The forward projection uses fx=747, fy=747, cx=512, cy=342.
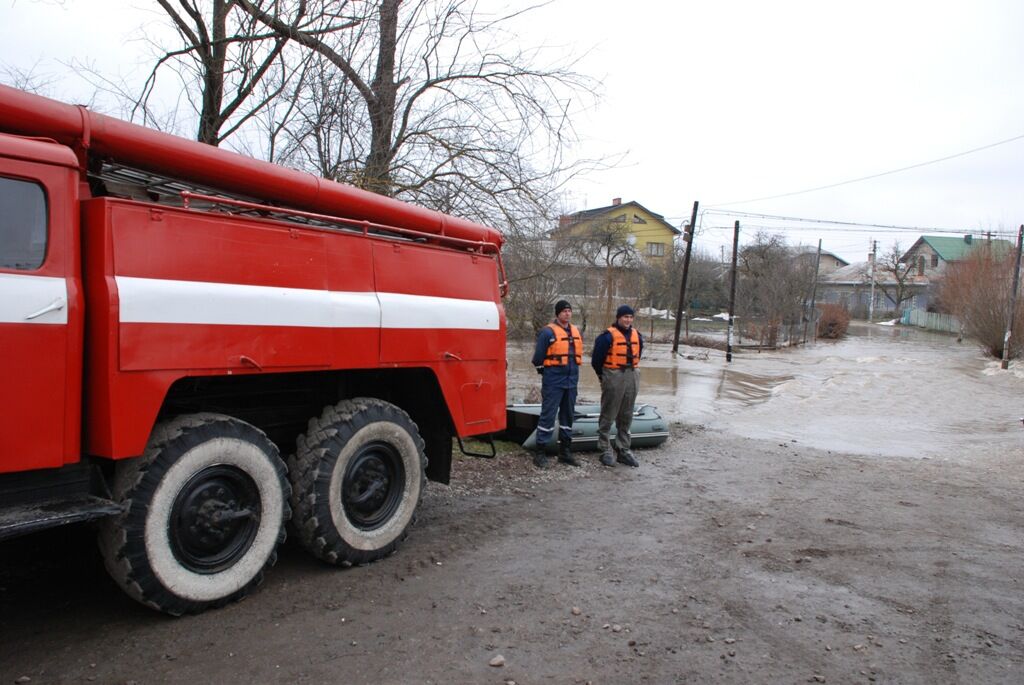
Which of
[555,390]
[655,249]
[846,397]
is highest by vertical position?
[655,249]

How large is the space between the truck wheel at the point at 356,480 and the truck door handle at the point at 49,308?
5.79 ft

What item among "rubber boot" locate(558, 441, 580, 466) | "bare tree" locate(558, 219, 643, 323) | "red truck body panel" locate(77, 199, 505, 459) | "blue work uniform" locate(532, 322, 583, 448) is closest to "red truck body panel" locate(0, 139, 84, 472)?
"red truck body panel" locate(77, 199, 505, 459)

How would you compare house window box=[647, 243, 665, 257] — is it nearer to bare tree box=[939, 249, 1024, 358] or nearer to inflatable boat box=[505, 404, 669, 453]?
bare tree box=[939, 249, 1024, 358]

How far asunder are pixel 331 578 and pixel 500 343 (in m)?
2.22

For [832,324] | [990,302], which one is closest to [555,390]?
[990,302]

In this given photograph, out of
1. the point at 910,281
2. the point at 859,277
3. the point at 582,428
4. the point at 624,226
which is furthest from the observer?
the point at 859,277

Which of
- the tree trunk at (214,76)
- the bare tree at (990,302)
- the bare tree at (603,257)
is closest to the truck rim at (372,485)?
the tree trunk at (214,76)

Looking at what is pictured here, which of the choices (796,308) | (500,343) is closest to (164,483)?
(500,343)

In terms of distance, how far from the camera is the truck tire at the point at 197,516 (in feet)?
12.4

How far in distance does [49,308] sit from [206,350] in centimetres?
77

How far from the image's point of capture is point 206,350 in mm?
3949

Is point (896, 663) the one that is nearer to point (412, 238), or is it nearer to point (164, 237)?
point (412, 238)

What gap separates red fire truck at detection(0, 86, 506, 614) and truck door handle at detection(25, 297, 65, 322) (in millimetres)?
16

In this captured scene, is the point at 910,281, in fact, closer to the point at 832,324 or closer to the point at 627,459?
the point at 832,324
